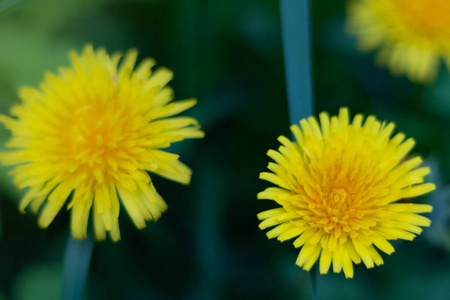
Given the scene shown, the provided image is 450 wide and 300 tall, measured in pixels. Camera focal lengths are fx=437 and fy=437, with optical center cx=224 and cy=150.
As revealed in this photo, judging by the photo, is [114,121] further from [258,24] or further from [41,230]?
[258,24]

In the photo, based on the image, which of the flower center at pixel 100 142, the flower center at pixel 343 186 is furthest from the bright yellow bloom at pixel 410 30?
the flower center at pixel 100 142

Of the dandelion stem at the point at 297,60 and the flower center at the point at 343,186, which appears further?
the dandelion stem at the point at 297,60

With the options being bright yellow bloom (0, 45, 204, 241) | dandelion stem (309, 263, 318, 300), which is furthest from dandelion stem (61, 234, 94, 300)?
dandelion stem (309, 263, 318, 300)

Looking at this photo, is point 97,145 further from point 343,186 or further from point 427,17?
point 427,17

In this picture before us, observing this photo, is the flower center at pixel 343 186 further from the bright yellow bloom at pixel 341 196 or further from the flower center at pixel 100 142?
the flower center at pixel 100 142

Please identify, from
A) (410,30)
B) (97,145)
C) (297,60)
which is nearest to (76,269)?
(97,145)

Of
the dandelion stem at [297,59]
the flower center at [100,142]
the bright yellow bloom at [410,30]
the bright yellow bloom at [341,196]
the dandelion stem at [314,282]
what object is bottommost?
the dandelion stem at [314,282]

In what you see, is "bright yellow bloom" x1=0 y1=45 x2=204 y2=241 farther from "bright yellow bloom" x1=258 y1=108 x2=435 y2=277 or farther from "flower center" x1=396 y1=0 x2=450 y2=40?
"flower center" x1=396 y1=0 x2=450 y2=40

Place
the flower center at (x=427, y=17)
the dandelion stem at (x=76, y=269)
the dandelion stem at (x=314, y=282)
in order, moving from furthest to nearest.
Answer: the flower center at (x=427, y=17) → the dandelion stem at (x=76, y=269) → the dandelion stem at (x=314, y=282)
